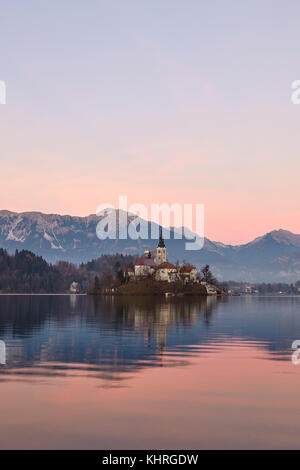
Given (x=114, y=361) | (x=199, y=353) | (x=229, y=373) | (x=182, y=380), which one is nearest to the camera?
(x=182, y=380)

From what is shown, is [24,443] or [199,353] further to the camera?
[199,353]

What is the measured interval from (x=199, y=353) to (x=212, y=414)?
2425 centimetres

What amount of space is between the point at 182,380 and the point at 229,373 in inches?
206

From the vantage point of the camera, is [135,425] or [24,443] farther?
[135,425]

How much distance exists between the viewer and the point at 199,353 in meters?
50.4

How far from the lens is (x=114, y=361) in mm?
43531
